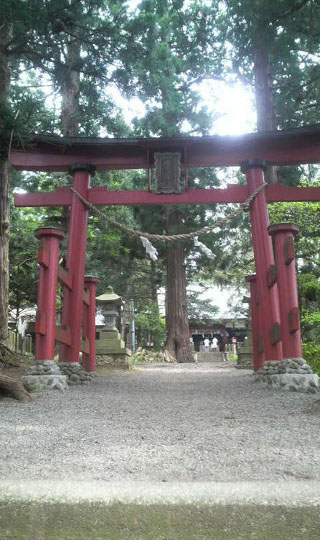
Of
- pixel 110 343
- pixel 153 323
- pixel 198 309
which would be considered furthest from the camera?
pixel 198 309

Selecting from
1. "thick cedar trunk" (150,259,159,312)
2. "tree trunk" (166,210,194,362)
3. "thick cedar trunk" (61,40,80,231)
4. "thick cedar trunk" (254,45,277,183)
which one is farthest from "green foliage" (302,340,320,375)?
"thick cedar trunk" (150,259,159,312)

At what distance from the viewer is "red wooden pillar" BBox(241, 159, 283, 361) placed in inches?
248

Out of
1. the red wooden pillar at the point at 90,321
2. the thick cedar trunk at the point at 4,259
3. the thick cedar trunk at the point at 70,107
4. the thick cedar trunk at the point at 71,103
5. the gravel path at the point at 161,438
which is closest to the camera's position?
the gravel path at the point at 161,438

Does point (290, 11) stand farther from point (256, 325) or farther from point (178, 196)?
point (256, 325)

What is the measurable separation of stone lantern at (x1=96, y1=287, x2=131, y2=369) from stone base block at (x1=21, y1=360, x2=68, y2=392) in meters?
5.41

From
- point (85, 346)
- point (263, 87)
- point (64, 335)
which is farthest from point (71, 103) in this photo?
point (64, 335)

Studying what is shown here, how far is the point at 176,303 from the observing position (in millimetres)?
15008

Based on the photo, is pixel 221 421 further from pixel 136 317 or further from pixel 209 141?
pixel 136 317

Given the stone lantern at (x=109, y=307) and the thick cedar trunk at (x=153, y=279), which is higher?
the thick cedar trunk at (x=153, y=279)

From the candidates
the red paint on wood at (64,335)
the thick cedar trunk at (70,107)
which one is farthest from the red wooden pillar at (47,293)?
the thick cedar trunk at (70,107)

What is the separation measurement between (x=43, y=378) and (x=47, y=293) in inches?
43.0

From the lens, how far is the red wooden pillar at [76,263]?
684 centimetres

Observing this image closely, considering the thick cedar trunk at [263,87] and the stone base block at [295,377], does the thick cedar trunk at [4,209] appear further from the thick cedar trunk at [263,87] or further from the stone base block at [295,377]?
the thick cedar trunk at [263,87]

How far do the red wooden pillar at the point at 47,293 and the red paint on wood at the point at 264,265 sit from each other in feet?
9.88
